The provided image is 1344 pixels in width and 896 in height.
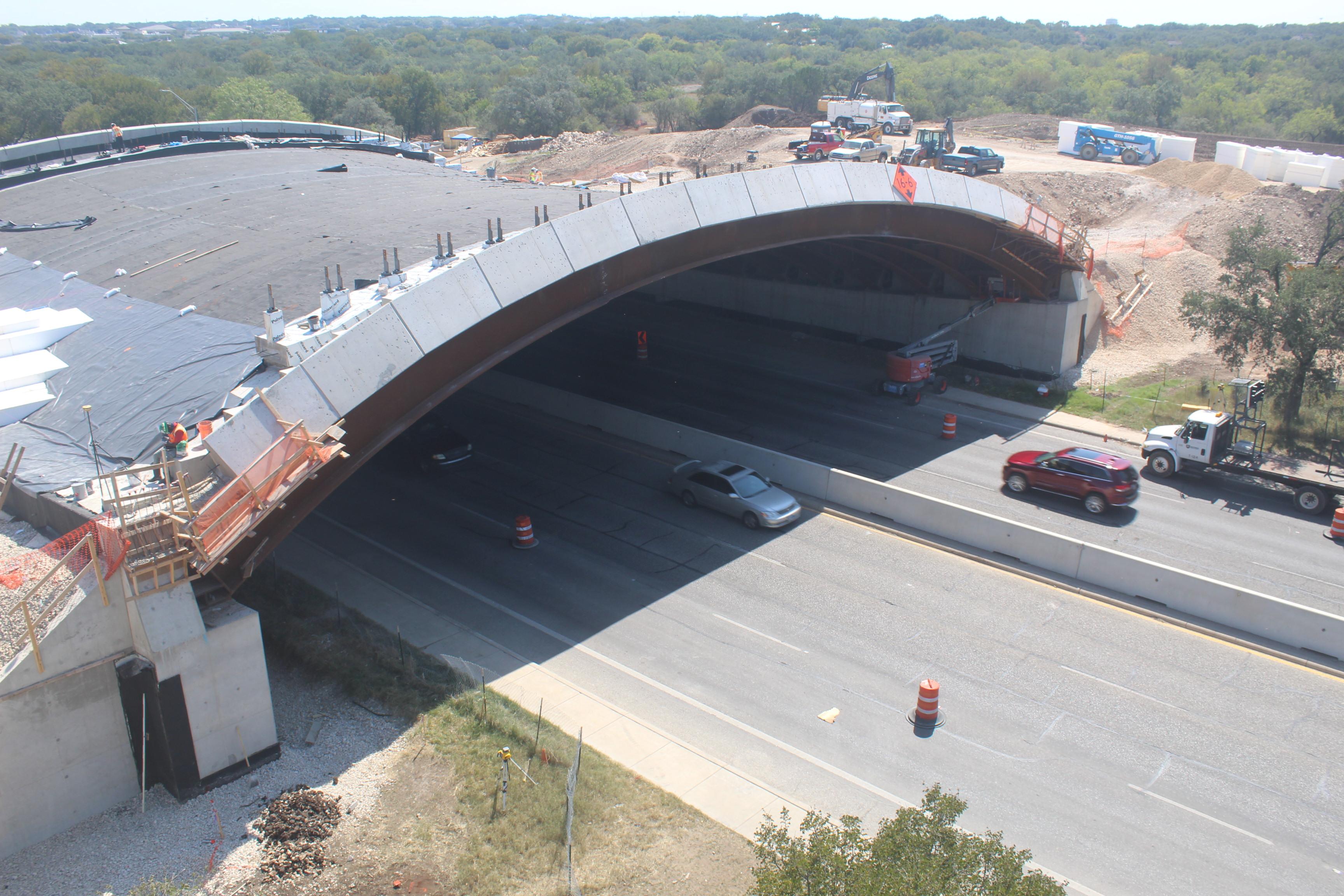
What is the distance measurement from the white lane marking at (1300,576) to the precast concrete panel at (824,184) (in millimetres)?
14757

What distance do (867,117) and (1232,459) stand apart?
186ft

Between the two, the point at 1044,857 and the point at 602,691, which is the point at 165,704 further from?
the point at 1044,857

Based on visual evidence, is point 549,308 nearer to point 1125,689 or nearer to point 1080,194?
point 1125,689

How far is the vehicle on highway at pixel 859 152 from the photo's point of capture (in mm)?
59906

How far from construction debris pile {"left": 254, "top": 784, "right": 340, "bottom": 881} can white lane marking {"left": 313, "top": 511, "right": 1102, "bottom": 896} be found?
565cm

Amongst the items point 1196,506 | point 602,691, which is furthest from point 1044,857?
point 1196,506

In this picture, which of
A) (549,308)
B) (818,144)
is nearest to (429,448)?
(549,308)

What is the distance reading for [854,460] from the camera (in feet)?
98.6

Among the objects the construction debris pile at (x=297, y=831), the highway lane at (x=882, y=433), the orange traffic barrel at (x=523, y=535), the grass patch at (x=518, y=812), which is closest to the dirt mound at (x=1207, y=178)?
the highway lane at (x=882, y=433)

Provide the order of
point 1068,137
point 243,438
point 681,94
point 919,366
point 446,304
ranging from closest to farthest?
point 243,438
point 446,304
point 919,366
point 1068,137
point 681,94

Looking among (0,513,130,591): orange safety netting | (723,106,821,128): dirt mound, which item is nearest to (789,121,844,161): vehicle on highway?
(723,106,821,128): dirt mound

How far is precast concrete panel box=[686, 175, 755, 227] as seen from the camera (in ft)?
76.7

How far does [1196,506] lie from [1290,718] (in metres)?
10.5

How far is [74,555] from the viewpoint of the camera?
15.3 metres
